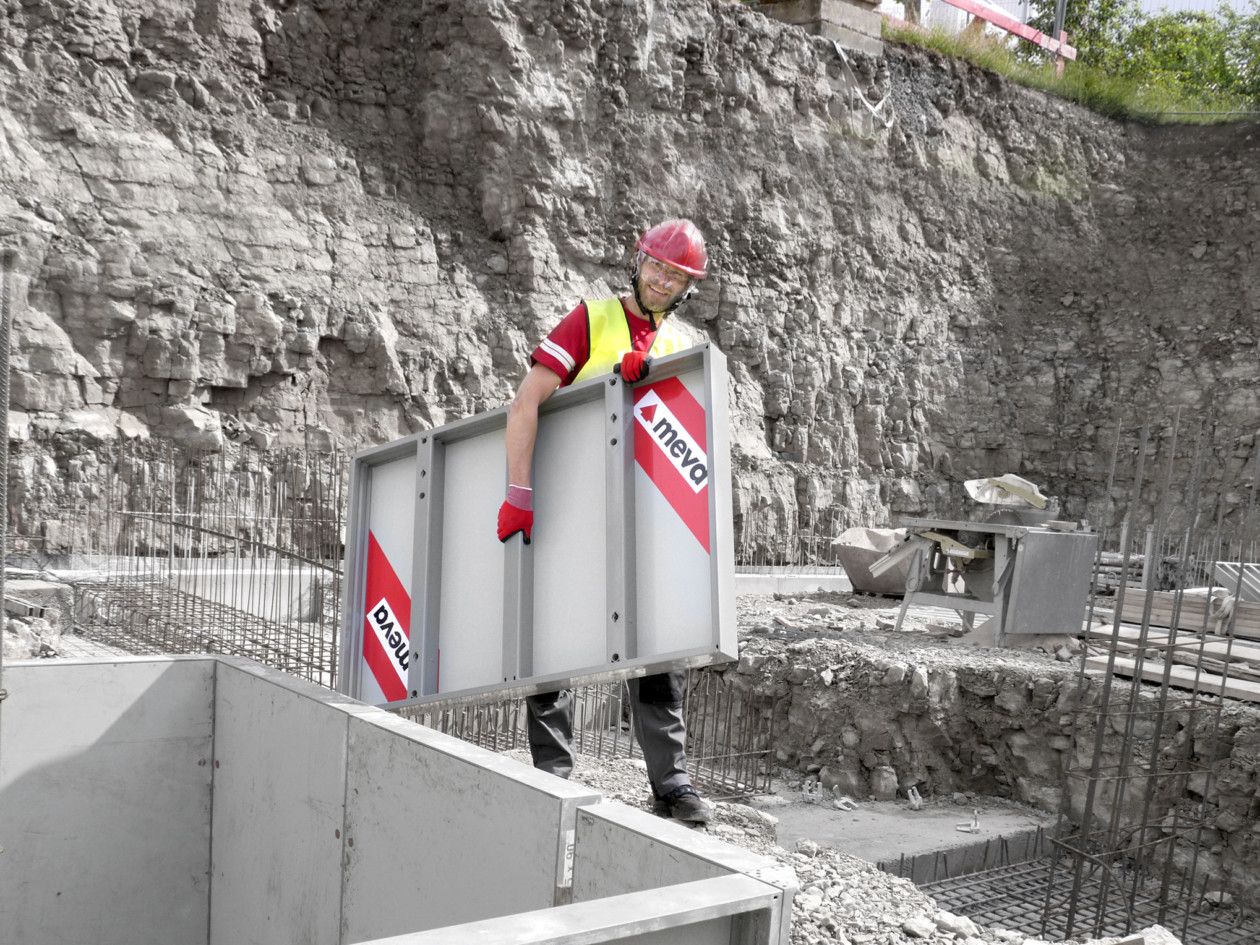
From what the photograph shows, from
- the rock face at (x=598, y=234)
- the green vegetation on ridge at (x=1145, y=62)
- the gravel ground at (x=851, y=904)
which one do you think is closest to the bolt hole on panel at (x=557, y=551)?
the gravel ground at (x=851, y=904)

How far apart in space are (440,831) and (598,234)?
15.5 meters

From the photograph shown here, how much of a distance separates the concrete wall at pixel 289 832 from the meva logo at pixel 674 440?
0.92m

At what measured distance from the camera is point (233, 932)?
4.12 meters

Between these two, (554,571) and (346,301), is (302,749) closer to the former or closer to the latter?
(554,571)

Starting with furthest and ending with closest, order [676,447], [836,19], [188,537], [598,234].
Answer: [836,19], [598,234], [188,537], [676,447]

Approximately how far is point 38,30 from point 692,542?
13823mm

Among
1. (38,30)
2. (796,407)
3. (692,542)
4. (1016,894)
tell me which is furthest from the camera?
(796,407)

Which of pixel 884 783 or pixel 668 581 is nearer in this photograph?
pixel 668 581

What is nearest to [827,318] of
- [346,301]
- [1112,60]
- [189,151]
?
[346,301]

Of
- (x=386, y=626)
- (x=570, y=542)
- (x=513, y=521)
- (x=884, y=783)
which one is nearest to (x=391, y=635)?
(x=386, y=626)

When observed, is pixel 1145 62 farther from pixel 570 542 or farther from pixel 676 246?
pixel 570 542

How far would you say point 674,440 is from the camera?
3182 mm

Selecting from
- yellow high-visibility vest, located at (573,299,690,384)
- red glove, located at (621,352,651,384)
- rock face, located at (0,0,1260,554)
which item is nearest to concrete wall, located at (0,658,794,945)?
red glove, located at (621,352,651,384)

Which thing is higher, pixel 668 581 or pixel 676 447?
pixel 676 447
